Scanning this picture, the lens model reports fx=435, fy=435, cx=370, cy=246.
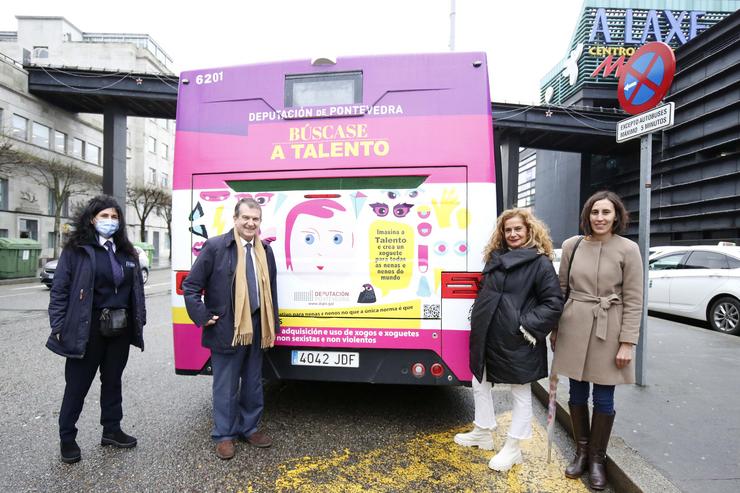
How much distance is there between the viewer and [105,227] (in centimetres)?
309

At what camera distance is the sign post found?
4.02 meters

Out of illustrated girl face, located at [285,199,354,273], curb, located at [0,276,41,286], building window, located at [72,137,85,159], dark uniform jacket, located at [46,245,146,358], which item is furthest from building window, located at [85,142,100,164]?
illustrated girl face, located at [285,199,354,273]

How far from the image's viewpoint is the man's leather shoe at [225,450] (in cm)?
307

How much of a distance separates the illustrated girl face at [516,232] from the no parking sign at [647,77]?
2.22 metres

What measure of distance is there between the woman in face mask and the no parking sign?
459cm

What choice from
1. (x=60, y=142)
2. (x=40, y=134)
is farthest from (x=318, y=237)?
(x=60, y=142)

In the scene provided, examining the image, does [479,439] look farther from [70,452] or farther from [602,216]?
[70,452]

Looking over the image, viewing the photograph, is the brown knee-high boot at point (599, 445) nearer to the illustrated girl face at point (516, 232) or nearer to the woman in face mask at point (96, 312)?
the illustrated girl face at point (516, 232)

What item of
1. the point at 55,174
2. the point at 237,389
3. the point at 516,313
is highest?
the point at 55,174

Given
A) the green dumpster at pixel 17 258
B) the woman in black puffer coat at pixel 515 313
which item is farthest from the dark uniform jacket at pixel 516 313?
the green dumpster at pixel 17 258

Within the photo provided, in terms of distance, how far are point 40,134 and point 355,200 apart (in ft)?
107

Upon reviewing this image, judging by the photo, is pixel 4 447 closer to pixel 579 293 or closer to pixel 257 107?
pixel 257 107

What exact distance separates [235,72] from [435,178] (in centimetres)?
188

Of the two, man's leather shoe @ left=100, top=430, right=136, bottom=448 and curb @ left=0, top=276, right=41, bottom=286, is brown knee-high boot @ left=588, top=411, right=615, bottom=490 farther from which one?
curb @ left=0, top=276, right=41, bottom=286
